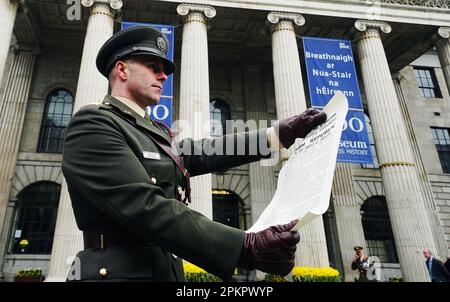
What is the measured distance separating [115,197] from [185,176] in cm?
69

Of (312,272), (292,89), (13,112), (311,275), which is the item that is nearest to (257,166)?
(292,89)

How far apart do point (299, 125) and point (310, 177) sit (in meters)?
0.62

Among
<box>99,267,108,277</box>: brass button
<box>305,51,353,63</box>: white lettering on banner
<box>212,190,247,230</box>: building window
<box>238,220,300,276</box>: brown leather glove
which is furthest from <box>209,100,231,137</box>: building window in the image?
<box>238,220,300,276</box>: brown leather glove

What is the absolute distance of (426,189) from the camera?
20.5 meters

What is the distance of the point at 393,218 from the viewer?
14.6 m

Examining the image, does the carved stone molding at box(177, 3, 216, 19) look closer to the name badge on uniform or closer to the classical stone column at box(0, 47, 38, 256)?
the classical stone column at box(0, 47, 38, 256)

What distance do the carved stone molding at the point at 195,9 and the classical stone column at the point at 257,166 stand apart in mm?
6024

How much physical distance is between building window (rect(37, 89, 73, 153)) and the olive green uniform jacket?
1880 cm

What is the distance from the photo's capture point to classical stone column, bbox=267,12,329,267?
42.7 ft

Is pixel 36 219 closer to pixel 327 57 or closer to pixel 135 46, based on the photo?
pixel 327 57

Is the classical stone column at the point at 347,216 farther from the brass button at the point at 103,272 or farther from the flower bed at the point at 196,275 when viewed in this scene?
the brass button at the point at 103,272

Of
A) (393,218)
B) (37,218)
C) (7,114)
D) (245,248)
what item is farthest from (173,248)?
(7,114)

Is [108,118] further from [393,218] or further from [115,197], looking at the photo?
A: [393,218]
